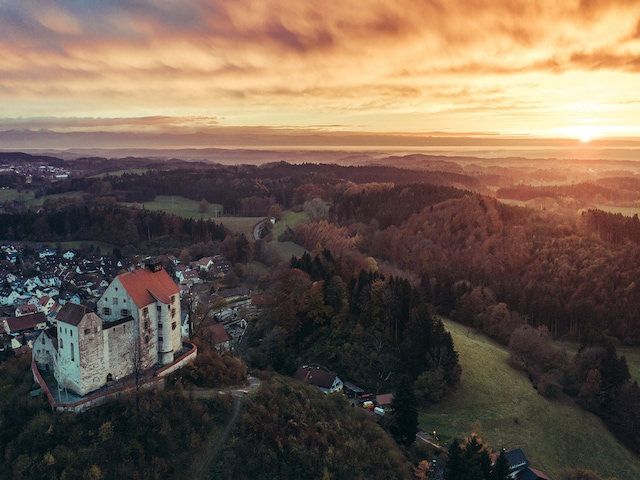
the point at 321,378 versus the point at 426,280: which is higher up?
the point at 426,280

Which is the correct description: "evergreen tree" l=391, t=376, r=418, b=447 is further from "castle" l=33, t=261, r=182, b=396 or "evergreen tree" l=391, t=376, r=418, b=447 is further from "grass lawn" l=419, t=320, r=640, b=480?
"castle" l=33, t=261, r=182, b=396

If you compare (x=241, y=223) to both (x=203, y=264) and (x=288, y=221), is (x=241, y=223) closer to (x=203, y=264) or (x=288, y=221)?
(x=288, y=221)

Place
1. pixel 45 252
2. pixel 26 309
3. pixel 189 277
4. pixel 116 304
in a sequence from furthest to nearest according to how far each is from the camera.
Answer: pixel 45 252, pixel 189 277, pixel 26 309, pixel 116 304

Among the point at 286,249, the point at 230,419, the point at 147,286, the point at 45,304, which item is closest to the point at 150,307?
the point at 147,286

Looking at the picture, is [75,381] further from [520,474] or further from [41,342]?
[520,474]

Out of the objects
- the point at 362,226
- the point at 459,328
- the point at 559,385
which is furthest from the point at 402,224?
the point at 559,385

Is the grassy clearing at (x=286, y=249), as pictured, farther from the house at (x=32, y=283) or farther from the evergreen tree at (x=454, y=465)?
the evergreen tree at (x=454, y=465)

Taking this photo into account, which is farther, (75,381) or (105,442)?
(75,381)
